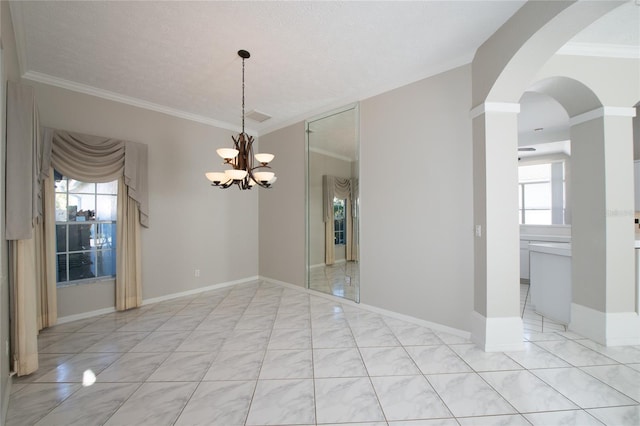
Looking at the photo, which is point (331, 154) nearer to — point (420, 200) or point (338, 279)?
point (420, 200)

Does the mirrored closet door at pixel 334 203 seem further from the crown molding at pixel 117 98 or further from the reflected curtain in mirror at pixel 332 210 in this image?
the crown molding at pixel 117 98

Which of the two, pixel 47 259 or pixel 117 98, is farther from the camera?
pixel 117 98

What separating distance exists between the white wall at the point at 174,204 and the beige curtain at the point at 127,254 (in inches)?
6.0

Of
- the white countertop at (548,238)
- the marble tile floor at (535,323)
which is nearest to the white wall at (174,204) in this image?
the marble tile floor at (535,323)

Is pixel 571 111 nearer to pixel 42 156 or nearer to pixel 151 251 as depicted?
pixel 151 251

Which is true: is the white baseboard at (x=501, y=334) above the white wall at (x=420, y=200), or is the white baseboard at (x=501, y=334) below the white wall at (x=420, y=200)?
below

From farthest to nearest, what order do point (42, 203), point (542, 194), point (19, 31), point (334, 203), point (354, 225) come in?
point (542, 194) → point (334, 203) → point (354, 225) → point (42, 203) → point (19, 31)

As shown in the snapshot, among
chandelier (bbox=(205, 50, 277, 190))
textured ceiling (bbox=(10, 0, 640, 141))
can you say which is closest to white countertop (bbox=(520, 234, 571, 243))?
textured ceiling (bbox=(10, 0, 640, 141))

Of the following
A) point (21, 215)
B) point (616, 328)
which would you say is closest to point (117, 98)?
point (21, 215)

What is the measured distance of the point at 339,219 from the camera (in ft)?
14.0

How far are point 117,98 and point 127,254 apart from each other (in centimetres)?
218

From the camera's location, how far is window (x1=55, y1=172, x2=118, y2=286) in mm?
3279

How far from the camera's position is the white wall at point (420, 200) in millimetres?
2824

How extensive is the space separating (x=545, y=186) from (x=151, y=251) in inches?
328
